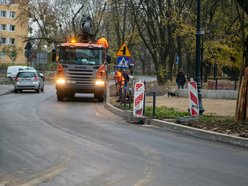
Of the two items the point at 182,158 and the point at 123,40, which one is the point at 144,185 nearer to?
the point at 182,158

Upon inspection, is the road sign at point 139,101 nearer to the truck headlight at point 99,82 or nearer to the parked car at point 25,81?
the truck headlight at point 99,82

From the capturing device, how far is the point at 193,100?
17516mm

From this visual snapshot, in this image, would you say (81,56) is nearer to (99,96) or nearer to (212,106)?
(99,96)

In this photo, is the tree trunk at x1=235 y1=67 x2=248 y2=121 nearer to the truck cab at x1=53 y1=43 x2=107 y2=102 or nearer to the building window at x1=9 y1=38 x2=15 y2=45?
the truck cab at x1=53 y1=43 x2=107 y2=102

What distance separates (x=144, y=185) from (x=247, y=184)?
1.59m

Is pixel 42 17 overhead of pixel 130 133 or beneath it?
overhead

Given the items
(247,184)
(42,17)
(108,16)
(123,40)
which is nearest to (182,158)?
(247,184)

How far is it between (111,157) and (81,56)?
61.0 feet

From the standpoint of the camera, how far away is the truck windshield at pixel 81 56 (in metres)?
28.5

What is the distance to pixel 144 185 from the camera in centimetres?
788

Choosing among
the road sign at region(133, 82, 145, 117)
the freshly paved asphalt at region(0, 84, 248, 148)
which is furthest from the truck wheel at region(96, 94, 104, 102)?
the freshly paved asphalt at region(0, 84, 248, 148)

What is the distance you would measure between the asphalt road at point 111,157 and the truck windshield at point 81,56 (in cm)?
1215

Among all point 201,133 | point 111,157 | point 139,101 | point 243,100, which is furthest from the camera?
point 139,101

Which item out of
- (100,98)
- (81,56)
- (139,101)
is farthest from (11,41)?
(139,101)
